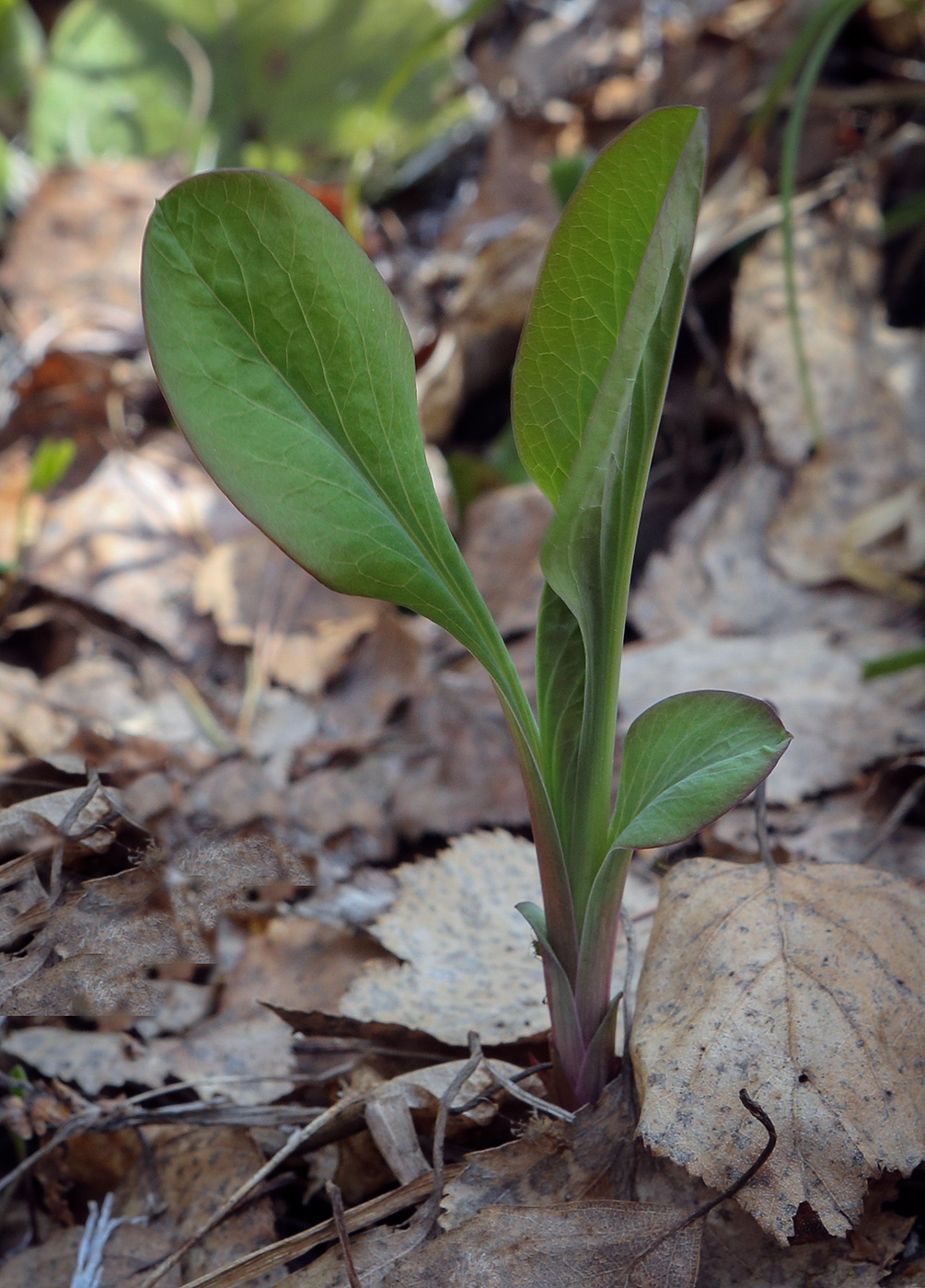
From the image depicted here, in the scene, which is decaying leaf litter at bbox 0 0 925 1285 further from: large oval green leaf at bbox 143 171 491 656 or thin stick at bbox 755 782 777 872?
large oval green leaf at bbox 143 171 491 656

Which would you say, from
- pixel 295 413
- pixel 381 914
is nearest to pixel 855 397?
pixel 381 914

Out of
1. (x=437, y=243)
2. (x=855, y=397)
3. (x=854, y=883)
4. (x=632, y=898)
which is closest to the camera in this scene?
(x=854, y=883)

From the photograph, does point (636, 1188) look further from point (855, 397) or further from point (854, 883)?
point (855, 397)

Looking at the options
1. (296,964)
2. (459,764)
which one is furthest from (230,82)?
(296,964)

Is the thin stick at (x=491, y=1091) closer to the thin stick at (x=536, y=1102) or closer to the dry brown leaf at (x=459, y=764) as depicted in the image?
the thin stick at (x=536, y=1102)

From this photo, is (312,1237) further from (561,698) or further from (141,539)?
(141,539)

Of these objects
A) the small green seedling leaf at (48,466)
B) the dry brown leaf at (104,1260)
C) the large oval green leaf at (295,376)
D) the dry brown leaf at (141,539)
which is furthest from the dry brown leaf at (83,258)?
the dry brown leaf at (104,1260)

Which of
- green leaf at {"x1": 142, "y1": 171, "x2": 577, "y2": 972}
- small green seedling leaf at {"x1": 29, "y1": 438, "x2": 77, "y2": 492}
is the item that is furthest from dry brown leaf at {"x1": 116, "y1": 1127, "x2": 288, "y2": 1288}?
small green seedling leaf at {"x1": 29, "y1": 438, "x2": 77, "y2": 492}
